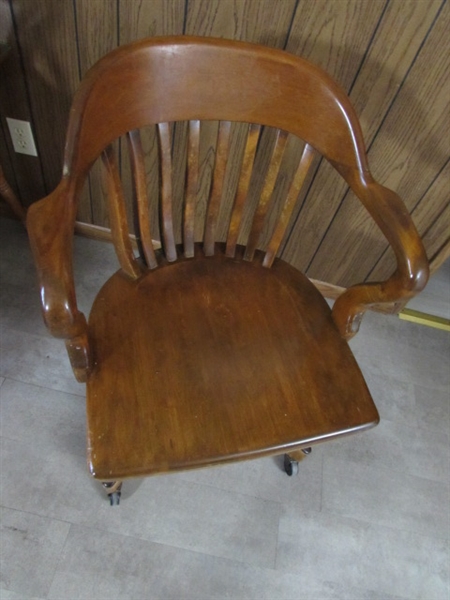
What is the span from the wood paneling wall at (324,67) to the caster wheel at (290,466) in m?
0.64

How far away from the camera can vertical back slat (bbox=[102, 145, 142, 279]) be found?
2.39 ft

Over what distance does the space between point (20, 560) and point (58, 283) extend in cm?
80

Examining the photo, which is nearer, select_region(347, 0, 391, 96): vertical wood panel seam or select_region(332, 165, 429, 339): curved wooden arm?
select_region(332, 165, 429, 339): curved wooden arm

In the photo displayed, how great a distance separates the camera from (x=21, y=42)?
991 millimetres

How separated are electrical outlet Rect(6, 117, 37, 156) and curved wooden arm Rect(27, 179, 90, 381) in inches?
27.7

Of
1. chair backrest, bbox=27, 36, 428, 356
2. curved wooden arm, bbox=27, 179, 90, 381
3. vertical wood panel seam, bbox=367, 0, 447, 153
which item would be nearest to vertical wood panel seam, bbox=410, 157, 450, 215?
vertical wood panel seam, bbox=367, 0, 447, 153

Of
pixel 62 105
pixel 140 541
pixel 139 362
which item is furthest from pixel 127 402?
pixel 62 105

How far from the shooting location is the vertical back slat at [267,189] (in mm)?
794

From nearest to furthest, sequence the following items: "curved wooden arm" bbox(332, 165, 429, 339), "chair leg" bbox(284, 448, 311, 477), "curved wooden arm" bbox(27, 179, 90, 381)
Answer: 1. "curved wooden arm" bbox(27, 179, 90, 381)
2. "curved wooden arm" bbox(332, 165, 429, 339)
3. "chair leg" bbox(284, 448, 311, 477)

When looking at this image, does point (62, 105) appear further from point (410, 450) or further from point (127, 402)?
point (410, 450)

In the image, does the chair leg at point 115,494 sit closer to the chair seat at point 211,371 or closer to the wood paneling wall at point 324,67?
the chair seat at point 211,371

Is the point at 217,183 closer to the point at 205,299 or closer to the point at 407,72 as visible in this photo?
the point at 205,299

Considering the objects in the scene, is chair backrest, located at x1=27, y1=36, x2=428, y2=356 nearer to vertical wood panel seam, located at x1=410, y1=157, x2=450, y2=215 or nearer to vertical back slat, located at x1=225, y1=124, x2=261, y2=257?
vertical back slat, located at x1=225, y1=124, x2=261, y2=257

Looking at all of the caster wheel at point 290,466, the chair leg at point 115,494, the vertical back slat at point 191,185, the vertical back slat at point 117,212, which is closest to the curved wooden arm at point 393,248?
the vertical back slat at point 191,185
